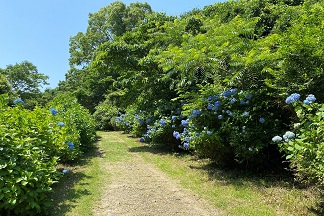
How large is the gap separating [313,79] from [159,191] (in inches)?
131

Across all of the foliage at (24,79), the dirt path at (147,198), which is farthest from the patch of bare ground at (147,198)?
the foliage at (24,79)

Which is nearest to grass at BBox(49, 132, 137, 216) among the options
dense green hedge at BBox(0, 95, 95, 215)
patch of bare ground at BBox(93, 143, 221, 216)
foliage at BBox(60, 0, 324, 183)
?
patch of bare ground at BBox(93, 143, 221, 216)

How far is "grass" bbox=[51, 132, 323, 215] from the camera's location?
14.3ft

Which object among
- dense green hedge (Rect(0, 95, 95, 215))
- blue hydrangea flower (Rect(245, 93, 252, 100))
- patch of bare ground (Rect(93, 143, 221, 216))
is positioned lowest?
patch of bare ground (Rect(93, 143, 221, 216))

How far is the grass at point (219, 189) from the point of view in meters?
4.34

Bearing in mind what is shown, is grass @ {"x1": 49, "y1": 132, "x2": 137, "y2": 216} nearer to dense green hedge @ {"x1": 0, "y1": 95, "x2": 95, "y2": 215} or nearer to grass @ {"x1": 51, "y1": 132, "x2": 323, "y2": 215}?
grass @ {"x1": 51, "y1": 132, "x2": 323, "y2": 215}

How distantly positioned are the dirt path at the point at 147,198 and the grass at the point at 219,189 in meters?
0.19

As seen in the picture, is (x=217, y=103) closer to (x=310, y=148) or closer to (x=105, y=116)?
(x=310, y=148)

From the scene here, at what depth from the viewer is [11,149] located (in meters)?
3.85

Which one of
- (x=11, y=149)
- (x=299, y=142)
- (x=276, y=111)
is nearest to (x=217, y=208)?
(x=299, y=142)

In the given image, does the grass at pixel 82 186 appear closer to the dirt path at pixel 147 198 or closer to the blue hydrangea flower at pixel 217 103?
the dirt path at pixel 147 198

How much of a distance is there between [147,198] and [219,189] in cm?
142

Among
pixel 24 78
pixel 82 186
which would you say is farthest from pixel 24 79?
pixel 82 186

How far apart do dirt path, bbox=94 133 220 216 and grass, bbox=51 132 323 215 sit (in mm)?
186
